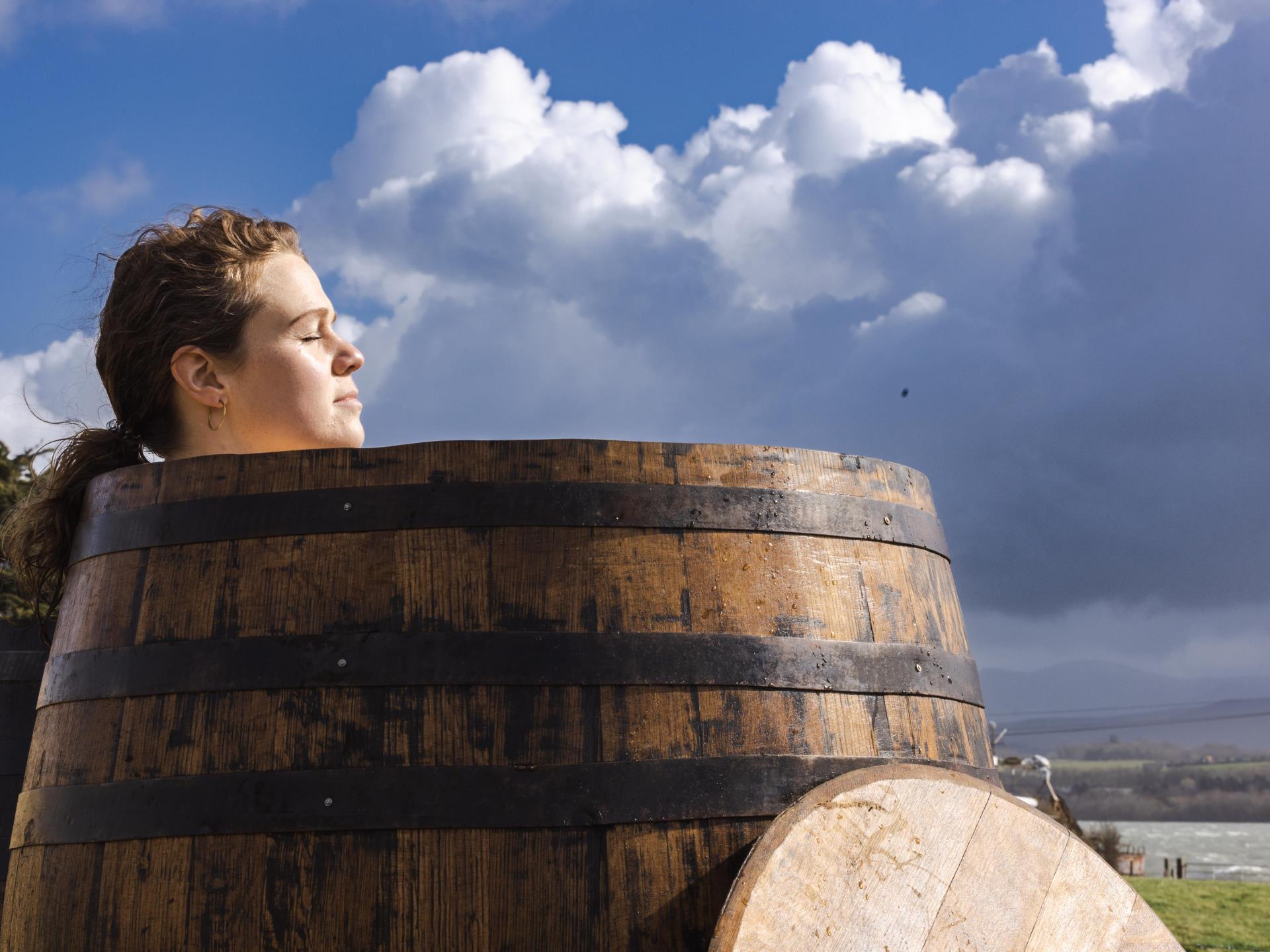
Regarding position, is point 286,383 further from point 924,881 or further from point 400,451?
point 924,881

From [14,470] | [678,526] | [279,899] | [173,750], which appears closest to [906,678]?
Result: [678,526]

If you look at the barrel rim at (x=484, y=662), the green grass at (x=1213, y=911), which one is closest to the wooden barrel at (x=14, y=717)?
the barrel rim at (x=484, y=662)

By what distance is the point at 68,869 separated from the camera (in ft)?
6.68

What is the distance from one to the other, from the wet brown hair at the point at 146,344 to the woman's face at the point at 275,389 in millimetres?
36

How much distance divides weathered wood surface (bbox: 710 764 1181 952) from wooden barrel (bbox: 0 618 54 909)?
2.34 meters

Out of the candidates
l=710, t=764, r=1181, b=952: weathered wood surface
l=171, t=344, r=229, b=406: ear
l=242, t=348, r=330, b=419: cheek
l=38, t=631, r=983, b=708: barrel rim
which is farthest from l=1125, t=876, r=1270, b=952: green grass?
l=171, t=344, r=229, b=406: ear

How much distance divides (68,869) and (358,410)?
119cm

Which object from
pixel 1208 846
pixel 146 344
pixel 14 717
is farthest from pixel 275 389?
pixel 1208 846

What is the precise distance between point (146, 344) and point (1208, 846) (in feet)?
294

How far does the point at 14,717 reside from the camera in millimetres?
3240

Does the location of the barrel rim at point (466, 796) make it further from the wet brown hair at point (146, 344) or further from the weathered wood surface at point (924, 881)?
the wet brown hair at point (146, 344)

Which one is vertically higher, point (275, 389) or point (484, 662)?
point (275, 389)

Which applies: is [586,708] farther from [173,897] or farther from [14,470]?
[14,470]

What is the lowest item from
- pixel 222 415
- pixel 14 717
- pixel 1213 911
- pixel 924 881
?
pixel 1213 911
